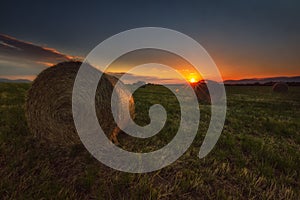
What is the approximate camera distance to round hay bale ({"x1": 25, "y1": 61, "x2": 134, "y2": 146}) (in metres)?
5.23

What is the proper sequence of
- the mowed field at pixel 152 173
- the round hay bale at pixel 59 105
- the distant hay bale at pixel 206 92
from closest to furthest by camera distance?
the mowed field at pixel 152 173 → the round hay bale at pixel 59 105 → the distant hay bale at pixel 206 92

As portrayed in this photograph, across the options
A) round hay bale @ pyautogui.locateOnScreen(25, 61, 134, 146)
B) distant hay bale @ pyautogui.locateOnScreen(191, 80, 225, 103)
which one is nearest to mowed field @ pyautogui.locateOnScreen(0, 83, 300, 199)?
round hay bale @ pyautogui.locateOnScreen(25, 61, 134, 146)

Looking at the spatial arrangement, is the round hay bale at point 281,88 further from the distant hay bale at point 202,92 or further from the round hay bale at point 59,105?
the round hay bale at point 59,105

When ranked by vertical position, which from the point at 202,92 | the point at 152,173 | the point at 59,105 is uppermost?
the point at 59,105

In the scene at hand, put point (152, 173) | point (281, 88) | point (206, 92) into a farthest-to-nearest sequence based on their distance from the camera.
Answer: point (281, 88)
point (206, 92)
point (152, 173)

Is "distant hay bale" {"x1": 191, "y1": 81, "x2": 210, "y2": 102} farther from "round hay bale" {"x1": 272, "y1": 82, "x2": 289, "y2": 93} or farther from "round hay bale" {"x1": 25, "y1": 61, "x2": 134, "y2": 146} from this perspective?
"round hay bale" {"x1": 272, "y1": 82, "x2": 289, "y2": 93}

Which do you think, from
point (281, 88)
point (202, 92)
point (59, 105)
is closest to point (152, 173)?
point (59, 105)

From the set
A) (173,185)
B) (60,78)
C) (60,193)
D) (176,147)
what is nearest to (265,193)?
(173,185)

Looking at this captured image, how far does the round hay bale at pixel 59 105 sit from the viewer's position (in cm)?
523

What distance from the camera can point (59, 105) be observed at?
18.1 feet

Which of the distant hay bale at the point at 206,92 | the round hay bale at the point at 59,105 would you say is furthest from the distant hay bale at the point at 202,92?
the round hay bale at the point at 59,105

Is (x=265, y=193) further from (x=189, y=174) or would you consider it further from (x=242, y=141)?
(x=242, y=141)

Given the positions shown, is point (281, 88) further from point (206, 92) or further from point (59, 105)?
point (59, 105)

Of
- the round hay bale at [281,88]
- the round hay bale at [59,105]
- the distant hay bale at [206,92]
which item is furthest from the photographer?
the round hay bale at [281,88]
